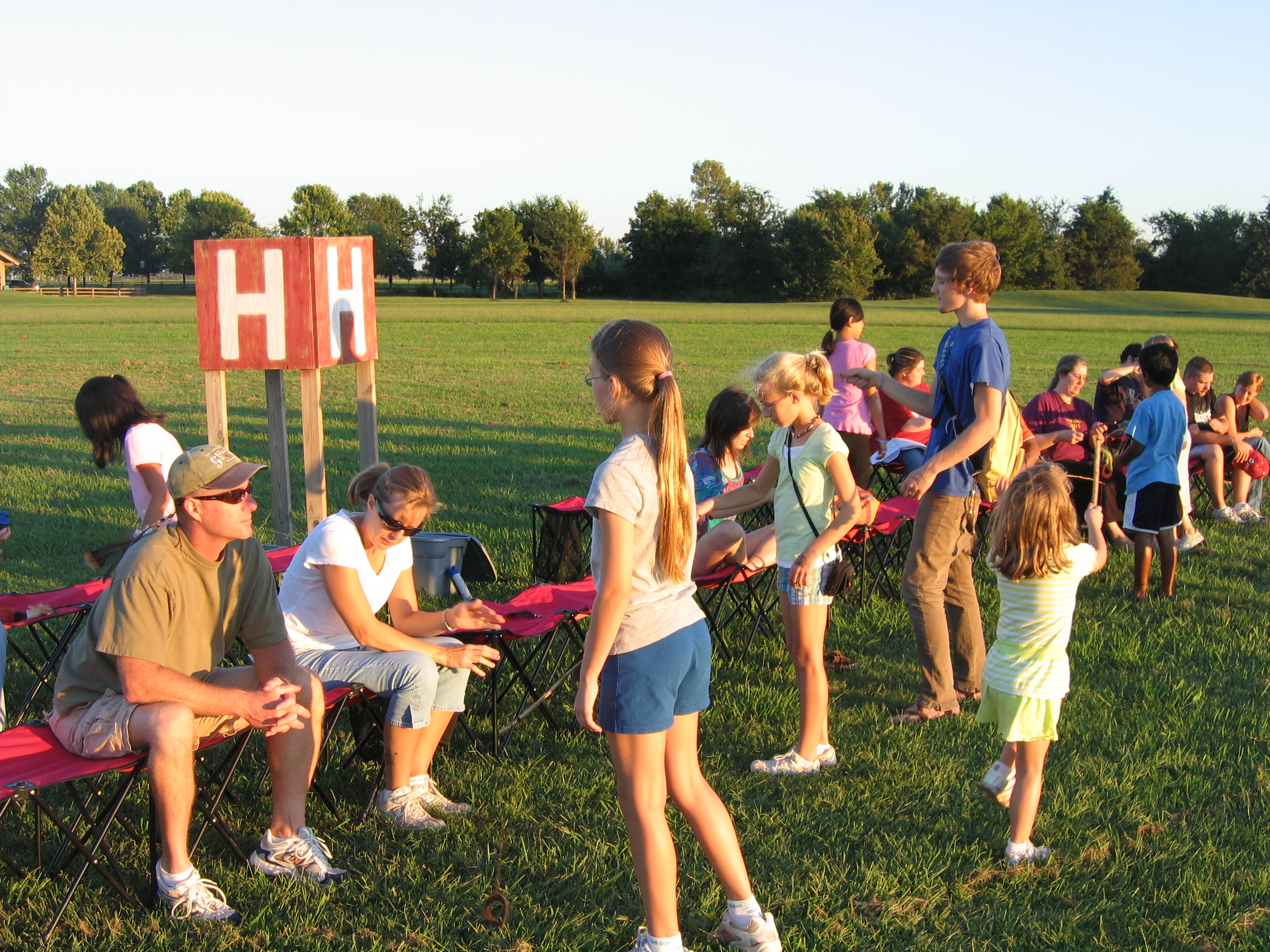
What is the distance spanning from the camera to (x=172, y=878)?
300 centimetres

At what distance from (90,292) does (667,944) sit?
284 ft

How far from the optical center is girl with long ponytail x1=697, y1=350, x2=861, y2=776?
3850 mm

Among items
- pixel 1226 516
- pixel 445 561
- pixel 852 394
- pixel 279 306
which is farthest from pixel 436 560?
pixel 1226 516

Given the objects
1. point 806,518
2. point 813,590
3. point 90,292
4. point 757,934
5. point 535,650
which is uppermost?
point 90,292

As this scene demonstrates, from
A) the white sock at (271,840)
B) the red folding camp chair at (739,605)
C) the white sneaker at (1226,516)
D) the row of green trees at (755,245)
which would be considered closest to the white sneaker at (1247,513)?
the white sneaker at (1226,516)

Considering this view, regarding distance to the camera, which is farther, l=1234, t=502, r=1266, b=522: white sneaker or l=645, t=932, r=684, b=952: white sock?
l=1234, t=502, r=1266, b=522: white sneaker

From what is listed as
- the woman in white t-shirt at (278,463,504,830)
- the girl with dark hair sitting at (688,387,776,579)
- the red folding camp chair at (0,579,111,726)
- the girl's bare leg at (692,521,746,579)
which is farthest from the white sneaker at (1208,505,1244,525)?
the red folding camp chair at (0,579,111,726)

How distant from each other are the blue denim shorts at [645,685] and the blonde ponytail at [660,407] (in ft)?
0.63

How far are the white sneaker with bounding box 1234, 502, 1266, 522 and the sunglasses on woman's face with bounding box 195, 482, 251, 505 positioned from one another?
26.0ft

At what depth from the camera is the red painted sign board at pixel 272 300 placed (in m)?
6.26

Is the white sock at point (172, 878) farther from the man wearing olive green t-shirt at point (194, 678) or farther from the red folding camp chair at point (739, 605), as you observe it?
the red folding camp chair at point (739, 605)

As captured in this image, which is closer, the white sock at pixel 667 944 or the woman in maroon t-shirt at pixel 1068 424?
the white sock at pixel 667 944

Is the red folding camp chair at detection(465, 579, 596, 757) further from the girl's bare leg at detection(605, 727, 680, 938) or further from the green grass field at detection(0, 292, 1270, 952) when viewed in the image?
the girl's bare leg at detection(605, 727, 680, 938)

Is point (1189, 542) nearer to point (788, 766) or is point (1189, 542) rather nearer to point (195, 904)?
point (788, 766)
